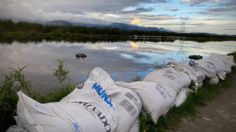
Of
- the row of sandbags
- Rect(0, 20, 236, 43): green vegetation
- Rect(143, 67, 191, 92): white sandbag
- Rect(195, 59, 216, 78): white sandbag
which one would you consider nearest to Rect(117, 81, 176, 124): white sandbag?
the row of sandbags

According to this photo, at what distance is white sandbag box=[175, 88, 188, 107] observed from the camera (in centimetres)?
414

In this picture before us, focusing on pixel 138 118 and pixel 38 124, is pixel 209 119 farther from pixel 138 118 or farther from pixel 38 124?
pixel 38 124

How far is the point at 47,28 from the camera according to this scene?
45469mm

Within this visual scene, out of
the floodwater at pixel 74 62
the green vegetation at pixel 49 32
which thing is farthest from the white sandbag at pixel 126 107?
the green vegetation at pixel 49 32

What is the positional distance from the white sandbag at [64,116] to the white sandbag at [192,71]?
Answer: 2648mm

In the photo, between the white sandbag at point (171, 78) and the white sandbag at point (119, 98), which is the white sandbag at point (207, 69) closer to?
the white sandbag at point (171, 78)

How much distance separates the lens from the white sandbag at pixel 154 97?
3309 millimetres

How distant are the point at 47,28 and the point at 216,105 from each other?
43.0 m

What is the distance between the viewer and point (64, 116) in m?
2.15

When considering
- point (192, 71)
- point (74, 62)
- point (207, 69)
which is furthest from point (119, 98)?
point (74, 62)

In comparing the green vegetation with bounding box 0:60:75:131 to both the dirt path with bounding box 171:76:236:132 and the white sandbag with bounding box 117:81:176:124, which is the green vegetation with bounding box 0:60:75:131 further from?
the dirt path with bounding box 171:76:236:132

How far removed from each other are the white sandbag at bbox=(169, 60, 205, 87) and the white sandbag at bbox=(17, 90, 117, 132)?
2.65m

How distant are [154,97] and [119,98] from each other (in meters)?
0.56

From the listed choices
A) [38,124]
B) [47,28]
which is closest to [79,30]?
[47,28]
